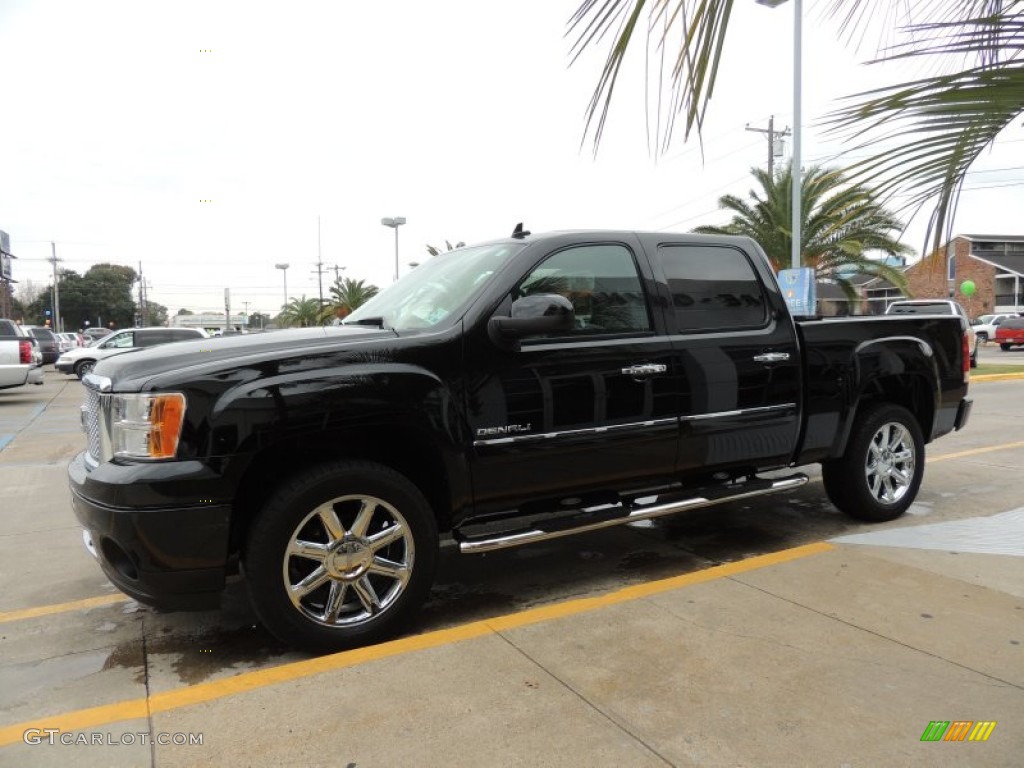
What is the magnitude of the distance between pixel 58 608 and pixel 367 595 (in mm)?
1858

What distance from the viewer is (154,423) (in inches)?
118

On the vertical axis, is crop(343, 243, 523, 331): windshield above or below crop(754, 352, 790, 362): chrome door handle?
above

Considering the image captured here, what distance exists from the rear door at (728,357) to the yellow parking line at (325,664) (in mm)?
739

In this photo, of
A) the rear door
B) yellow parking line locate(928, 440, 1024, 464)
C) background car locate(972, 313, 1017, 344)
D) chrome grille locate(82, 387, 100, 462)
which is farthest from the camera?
background car locate(972, 313, 1017, 344)

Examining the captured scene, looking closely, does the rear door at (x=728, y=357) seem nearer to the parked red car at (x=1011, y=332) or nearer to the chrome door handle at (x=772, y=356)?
the chrome door handle at (x=772, y=356)

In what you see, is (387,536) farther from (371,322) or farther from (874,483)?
(874,483)

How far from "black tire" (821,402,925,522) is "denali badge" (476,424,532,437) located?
8.37 feet

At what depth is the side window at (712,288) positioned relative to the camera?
14.2ft

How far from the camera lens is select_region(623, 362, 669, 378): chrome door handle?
3.95 m

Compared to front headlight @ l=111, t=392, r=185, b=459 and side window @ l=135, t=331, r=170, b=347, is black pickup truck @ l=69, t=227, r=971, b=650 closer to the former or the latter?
front headlight @ l=111, t=392, r=185, b=459

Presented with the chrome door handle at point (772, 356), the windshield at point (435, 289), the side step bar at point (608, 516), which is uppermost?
the windshield at point (435, 289)

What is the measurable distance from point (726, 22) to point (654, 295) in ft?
8.25

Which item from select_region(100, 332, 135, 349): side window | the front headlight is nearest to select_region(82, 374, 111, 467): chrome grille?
the front headlight

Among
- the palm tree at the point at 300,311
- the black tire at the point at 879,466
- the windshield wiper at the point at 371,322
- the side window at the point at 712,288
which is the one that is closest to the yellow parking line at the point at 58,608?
the windshield wiper at the point at 371,322
